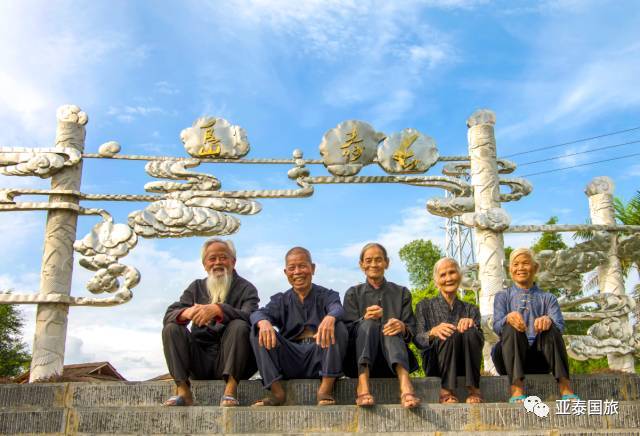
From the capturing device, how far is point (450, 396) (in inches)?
171

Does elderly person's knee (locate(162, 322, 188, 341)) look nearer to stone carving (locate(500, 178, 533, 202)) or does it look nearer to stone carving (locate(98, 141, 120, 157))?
stone carving (locate(98, 141, 120, 157))

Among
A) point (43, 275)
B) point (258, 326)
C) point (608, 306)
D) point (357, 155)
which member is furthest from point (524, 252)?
point (43, 275)

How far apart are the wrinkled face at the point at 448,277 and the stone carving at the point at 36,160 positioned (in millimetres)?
5515

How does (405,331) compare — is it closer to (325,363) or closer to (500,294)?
(325,363)

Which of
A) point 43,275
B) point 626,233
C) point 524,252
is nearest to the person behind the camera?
point 524,252

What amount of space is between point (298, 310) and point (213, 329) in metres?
0.63

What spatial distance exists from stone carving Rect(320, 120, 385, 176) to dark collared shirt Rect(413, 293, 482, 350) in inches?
161

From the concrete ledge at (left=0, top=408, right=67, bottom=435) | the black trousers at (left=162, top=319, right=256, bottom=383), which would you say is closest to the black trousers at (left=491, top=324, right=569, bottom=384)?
the black trousers at (left=162, top=319, right=256, bottom=383)

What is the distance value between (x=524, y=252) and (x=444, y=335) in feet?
3.20

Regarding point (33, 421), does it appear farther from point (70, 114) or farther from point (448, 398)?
point (70, 114)

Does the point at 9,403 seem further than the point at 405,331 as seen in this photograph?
Yes

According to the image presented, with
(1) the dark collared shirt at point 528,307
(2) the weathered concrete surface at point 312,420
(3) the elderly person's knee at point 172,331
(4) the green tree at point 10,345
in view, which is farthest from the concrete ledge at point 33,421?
(4) the green tree at point 10,345

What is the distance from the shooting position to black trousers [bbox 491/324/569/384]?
→ 14.3ft

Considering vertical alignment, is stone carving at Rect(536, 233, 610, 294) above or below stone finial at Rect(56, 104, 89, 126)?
below
